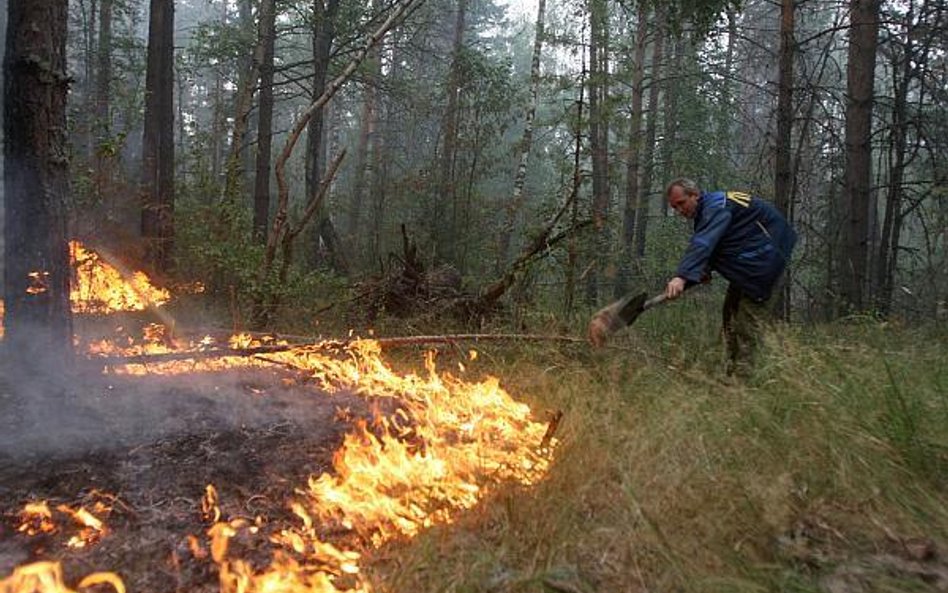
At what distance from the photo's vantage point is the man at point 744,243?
5047mm

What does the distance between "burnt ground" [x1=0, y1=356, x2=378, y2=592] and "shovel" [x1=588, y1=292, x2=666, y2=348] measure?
185 cm

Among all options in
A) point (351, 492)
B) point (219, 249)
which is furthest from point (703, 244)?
point (219, 249)

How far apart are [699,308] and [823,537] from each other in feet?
17.9

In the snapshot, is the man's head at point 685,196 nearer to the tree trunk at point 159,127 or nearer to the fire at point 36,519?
the fire at point 36,519

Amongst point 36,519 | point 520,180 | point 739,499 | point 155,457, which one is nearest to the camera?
point 739,499

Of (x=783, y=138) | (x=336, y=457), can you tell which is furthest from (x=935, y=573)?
(x=783, y=138)

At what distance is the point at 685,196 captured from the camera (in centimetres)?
514

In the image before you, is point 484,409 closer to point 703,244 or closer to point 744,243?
point 703,244

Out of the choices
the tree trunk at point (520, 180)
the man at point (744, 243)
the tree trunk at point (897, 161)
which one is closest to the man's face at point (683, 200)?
the man at point (744, 243)

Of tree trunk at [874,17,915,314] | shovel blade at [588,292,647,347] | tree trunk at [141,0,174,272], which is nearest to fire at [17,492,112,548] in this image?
shovel blade at [588,292,647,347]

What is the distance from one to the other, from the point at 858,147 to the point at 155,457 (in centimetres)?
821

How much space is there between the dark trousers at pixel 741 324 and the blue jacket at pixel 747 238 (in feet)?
0.32

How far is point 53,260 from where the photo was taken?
14.6 ft

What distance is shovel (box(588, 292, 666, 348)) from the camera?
190 inches
